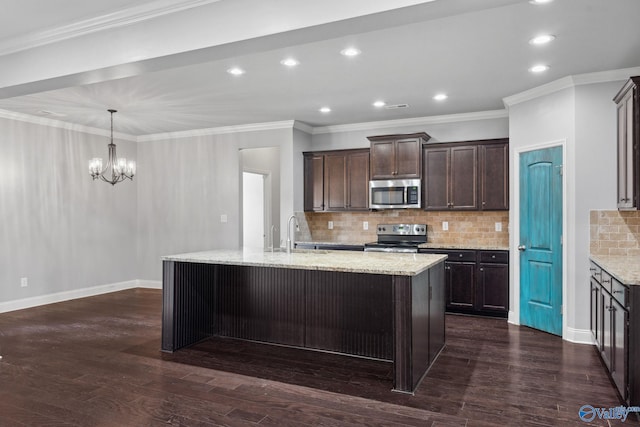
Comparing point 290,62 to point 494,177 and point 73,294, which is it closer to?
point 494,177

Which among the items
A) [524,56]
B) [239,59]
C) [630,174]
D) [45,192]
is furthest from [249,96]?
[630,174]

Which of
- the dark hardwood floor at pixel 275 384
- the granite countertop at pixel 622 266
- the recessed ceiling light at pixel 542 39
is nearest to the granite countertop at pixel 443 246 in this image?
the dark hardwood floor at pixel 275 384

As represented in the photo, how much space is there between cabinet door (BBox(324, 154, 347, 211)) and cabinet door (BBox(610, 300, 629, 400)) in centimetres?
417

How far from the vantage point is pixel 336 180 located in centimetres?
697

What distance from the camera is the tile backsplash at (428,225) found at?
6.26 m

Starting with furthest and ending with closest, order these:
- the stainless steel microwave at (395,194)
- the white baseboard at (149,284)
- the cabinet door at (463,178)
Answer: the white baseboard at (149,284) → the stainless steel microwave at (395,194) → the cabinet door at (463,178)

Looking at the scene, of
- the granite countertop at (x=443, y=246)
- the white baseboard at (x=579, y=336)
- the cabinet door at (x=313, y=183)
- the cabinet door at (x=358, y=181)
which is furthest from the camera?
the cabinet door at (x=313, y=183)

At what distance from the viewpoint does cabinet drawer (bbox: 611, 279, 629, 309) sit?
9.52 feet

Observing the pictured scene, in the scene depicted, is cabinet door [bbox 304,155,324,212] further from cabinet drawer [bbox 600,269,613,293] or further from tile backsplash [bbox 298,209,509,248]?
cabinet drawer [bbox 600,269,613,293]

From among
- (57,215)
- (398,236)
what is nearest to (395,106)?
(398,236)

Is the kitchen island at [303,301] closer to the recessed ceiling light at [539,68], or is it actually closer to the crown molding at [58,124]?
the recessed ceiling light at [539,68]

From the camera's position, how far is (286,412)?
295 cm

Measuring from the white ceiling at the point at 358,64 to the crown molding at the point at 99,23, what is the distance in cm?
3

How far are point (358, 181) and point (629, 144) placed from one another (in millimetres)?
3579
